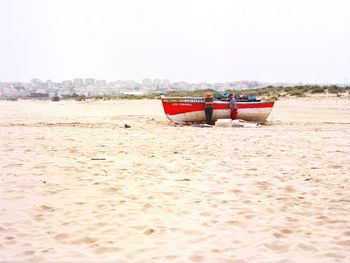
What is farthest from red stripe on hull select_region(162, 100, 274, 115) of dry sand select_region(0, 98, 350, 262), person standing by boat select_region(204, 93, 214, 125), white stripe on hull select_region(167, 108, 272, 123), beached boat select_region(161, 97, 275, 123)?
dry sand select_region(0, 98, 350, 262)

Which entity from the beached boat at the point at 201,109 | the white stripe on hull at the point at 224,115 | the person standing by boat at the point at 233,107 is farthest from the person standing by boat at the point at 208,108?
the person standing by boat at the point at 233,107

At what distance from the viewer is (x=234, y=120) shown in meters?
17.4

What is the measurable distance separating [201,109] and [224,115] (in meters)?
1.15

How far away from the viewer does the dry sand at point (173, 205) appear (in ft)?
12.7

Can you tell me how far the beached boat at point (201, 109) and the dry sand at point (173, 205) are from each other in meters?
8.37

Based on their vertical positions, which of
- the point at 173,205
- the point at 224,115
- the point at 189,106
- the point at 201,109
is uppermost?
the point at 189,106

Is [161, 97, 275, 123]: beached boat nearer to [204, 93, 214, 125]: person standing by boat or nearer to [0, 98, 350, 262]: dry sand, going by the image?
[204, 93, 214, 125]: person standing by boat

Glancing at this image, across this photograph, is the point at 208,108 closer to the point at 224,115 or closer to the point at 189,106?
the point at 189,106

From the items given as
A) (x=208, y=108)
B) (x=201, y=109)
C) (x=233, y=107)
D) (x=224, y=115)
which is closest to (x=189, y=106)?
(x=201, y=109)

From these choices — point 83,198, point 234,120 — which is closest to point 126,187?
point 83,198

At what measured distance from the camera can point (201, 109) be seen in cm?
1789

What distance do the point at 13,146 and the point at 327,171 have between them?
7106 mm

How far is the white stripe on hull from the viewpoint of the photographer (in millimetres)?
18016

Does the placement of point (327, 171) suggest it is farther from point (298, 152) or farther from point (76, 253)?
point (76, 253)
